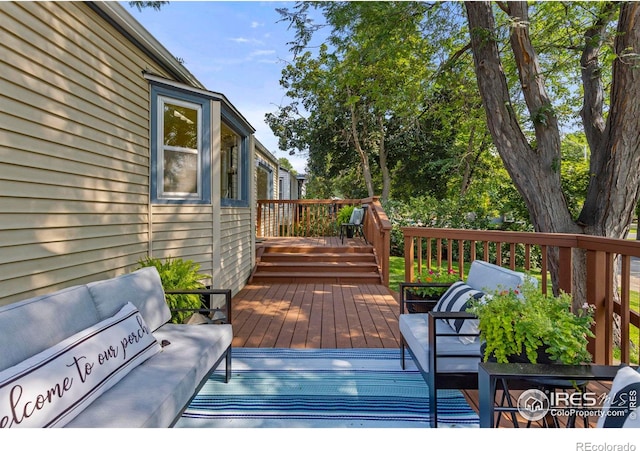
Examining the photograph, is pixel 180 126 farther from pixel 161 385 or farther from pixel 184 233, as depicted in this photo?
pixel 161 385

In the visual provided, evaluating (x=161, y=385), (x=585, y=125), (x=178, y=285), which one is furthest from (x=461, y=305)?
(x=585, y=125)

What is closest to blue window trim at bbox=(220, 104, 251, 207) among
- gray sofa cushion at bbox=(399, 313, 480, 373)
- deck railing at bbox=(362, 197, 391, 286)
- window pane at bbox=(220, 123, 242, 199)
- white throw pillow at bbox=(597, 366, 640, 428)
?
window pane at bbox=(220, 123, 242, 199)

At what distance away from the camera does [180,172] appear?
14.2 ft

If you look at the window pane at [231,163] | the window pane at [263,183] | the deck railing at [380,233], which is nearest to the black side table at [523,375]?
the deck railing at [380,233]

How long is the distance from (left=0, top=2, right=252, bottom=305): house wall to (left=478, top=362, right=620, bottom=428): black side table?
2.95 meters

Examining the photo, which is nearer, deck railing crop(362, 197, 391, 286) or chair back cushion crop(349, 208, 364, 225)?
deck railing crop(362, 197, 391, 286)

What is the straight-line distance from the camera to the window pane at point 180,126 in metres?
4.22

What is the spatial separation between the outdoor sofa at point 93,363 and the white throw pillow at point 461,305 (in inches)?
64.2

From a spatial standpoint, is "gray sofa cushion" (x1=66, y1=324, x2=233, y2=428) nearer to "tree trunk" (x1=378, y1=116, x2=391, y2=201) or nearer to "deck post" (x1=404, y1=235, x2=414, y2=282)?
"deck post" (x1=404, y1=235, x2=414, y2=282)

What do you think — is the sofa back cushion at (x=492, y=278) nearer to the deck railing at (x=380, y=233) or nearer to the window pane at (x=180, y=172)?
the deck railing at (x=380, y=233)

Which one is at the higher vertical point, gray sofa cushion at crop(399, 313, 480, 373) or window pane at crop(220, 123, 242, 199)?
window pane at crop(220, 123, 242, 199)

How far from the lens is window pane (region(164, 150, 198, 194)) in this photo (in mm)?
4195
